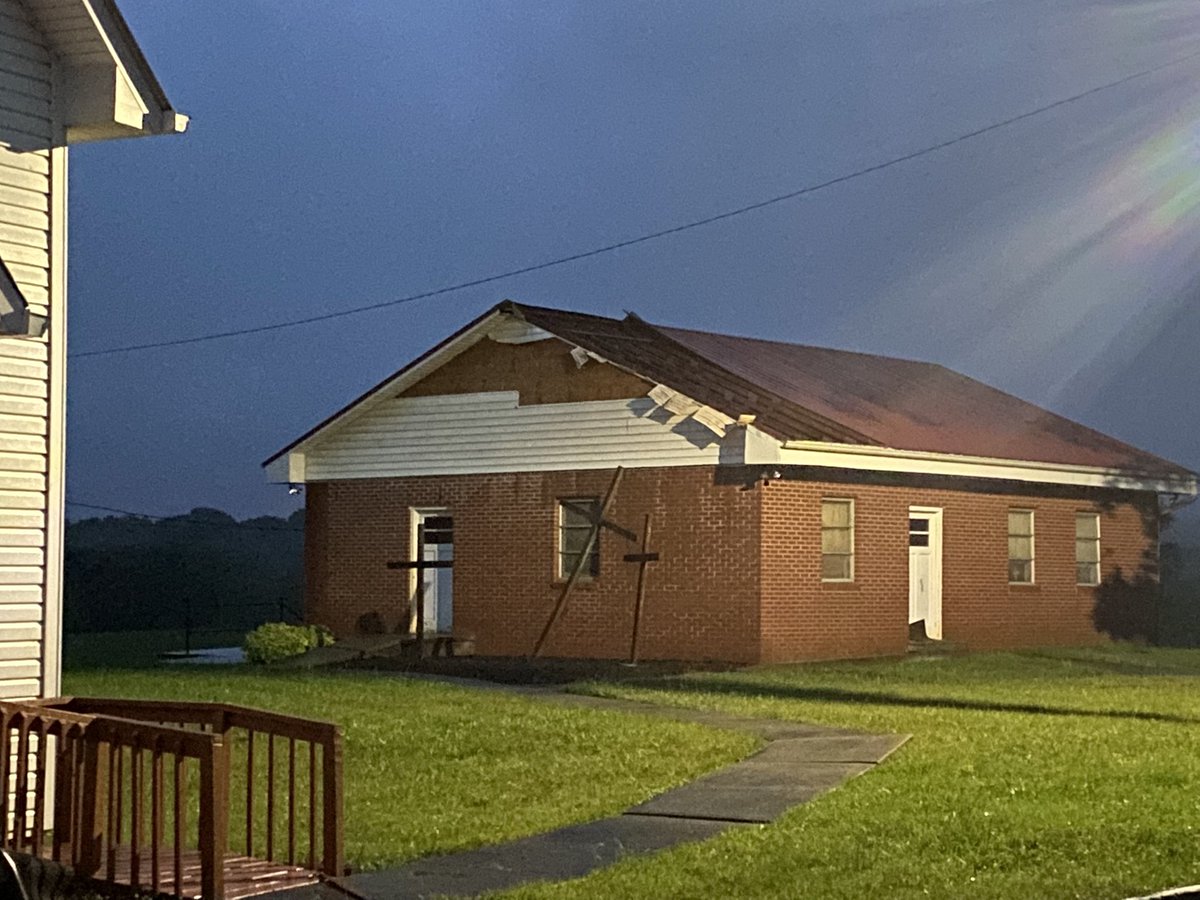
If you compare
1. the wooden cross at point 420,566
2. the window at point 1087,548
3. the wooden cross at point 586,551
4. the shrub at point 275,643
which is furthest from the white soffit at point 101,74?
the window at point 1087,548

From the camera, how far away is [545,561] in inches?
1159

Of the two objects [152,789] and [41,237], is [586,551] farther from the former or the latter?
[152,789]

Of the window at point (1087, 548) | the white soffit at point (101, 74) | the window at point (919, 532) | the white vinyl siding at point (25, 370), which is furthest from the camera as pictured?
the window at point (1087, 548)

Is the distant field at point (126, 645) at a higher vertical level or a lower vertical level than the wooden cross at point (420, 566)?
lower

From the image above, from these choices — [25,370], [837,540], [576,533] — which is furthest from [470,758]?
[576,533]

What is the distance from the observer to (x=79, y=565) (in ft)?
171

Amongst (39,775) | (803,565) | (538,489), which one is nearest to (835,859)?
(39,775)

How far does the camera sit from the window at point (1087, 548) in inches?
1324

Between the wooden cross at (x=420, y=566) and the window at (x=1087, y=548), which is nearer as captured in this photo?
the wooden cross at (x=420, y=566)

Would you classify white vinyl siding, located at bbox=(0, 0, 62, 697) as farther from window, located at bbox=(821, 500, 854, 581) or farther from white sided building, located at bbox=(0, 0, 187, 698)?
window, located at bbox=(821, 500, 854, 581)

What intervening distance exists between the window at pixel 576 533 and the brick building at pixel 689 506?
0.16 ft

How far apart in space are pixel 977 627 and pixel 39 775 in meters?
22.7

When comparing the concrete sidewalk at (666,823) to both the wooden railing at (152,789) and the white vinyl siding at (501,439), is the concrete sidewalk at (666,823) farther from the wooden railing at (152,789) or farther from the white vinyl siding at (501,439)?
the white vinyl siding at (501,439)

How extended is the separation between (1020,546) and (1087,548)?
2272 millimetres
